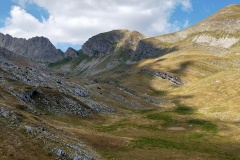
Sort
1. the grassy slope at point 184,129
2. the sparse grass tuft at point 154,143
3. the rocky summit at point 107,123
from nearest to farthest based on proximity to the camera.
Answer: the rocky summit at point 107,123
the grassy slope at point 184,129
the sparse grass tuft at point 154,143

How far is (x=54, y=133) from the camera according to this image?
171 ft

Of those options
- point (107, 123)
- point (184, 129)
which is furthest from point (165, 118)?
point (107, 123)

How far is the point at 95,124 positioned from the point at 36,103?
17.9 meters

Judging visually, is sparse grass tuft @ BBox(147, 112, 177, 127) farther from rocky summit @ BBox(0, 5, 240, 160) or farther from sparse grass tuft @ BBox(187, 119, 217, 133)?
sparse grass tuft @ BBox(187, 119, 217, 133)

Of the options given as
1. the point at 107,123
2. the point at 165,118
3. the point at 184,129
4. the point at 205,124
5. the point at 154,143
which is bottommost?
the point at 154,143

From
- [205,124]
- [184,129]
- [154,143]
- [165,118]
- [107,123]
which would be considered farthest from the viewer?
[165,118]

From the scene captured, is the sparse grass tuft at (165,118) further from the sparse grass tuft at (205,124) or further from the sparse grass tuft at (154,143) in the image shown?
the sparse grass tuft at (154,143)

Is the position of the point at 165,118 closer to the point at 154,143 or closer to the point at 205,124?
the point at 205,124

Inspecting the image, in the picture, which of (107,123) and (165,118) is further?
(165,118)

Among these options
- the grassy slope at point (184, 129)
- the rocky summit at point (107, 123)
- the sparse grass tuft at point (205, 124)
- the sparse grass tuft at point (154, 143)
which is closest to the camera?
the rocky summit at point (107, 123)

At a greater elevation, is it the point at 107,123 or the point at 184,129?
the point at 184,129

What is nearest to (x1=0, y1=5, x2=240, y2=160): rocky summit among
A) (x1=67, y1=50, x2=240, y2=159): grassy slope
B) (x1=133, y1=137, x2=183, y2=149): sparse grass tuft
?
(x1=67, y1=50, x2=240, y2=159): grassy slope

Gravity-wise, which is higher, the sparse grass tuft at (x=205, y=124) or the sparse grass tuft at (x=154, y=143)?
the sparse grass tuft at (x=205, y=124)

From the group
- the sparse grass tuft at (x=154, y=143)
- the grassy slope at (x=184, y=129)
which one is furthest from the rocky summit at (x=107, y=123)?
the sparse grass tuft at (x=154, y=143)
